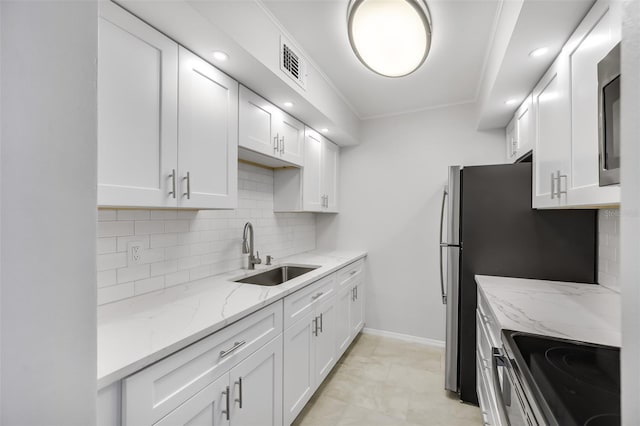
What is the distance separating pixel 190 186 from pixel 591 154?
1813 millimetres

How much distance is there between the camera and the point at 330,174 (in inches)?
130

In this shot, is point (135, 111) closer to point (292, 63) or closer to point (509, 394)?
point (292, 63)

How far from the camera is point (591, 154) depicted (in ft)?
4.09

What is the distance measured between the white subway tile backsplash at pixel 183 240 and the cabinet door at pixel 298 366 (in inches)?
27.9

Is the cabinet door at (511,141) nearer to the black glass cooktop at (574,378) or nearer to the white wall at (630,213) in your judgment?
the black glass cooktop at (574,378)

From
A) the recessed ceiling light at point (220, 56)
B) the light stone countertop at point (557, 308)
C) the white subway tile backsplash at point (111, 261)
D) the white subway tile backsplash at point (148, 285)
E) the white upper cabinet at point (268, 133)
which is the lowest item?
the light stone countertop at point (557, 308)

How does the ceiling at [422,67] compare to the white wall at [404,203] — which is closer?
the ceiling at [422,67]

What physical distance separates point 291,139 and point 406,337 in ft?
7.93

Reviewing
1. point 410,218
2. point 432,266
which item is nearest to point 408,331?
point 432,266

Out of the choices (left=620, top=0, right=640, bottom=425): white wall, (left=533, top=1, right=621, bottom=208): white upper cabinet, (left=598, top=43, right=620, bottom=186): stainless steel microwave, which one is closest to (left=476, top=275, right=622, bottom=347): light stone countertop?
(left=533, top=1, right=621, bottom=208): white upper cabinet

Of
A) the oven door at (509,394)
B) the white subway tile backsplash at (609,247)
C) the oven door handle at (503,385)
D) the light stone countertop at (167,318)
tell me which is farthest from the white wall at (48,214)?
the white subway tile backsplash at (609,247)

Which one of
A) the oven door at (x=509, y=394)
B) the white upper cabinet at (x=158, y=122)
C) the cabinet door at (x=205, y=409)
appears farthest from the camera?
the white upper cabinet at (x=158, y=122)

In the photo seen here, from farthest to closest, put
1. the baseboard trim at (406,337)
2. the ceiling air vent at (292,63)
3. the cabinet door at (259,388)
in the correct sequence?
the baseboard trim at (406,337) < the ceiling air vent at (292,63) < the cabinet door at (259,388)

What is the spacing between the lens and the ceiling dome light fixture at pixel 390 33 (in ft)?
4.71
